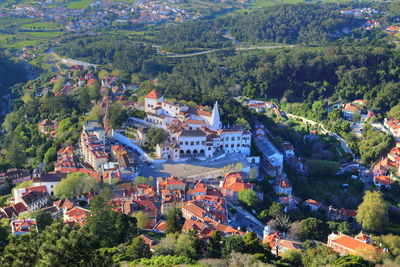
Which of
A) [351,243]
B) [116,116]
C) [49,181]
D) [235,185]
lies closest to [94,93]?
[116,116]

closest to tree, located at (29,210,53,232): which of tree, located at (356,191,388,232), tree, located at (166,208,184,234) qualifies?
tree, located at (166,208,184,234)

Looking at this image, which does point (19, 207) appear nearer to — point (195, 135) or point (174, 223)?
point (174, 223)

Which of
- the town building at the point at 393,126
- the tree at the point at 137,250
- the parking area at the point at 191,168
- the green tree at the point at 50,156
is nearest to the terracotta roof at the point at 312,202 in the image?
the parking area at the point at 191,168

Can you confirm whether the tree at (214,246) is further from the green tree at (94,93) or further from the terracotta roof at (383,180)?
the green tree at (94,93)

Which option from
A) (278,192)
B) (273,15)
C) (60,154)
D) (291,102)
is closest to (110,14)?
(273,15)

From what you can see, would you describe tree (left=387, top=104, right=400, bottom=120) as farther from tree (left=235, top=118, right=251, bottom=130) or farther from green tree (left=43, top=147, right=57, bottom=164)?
green tree (left=43, top=147, right=57, bottom=164)

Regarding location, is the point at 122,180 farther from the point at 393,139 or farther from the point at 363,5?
the point at 363,5
